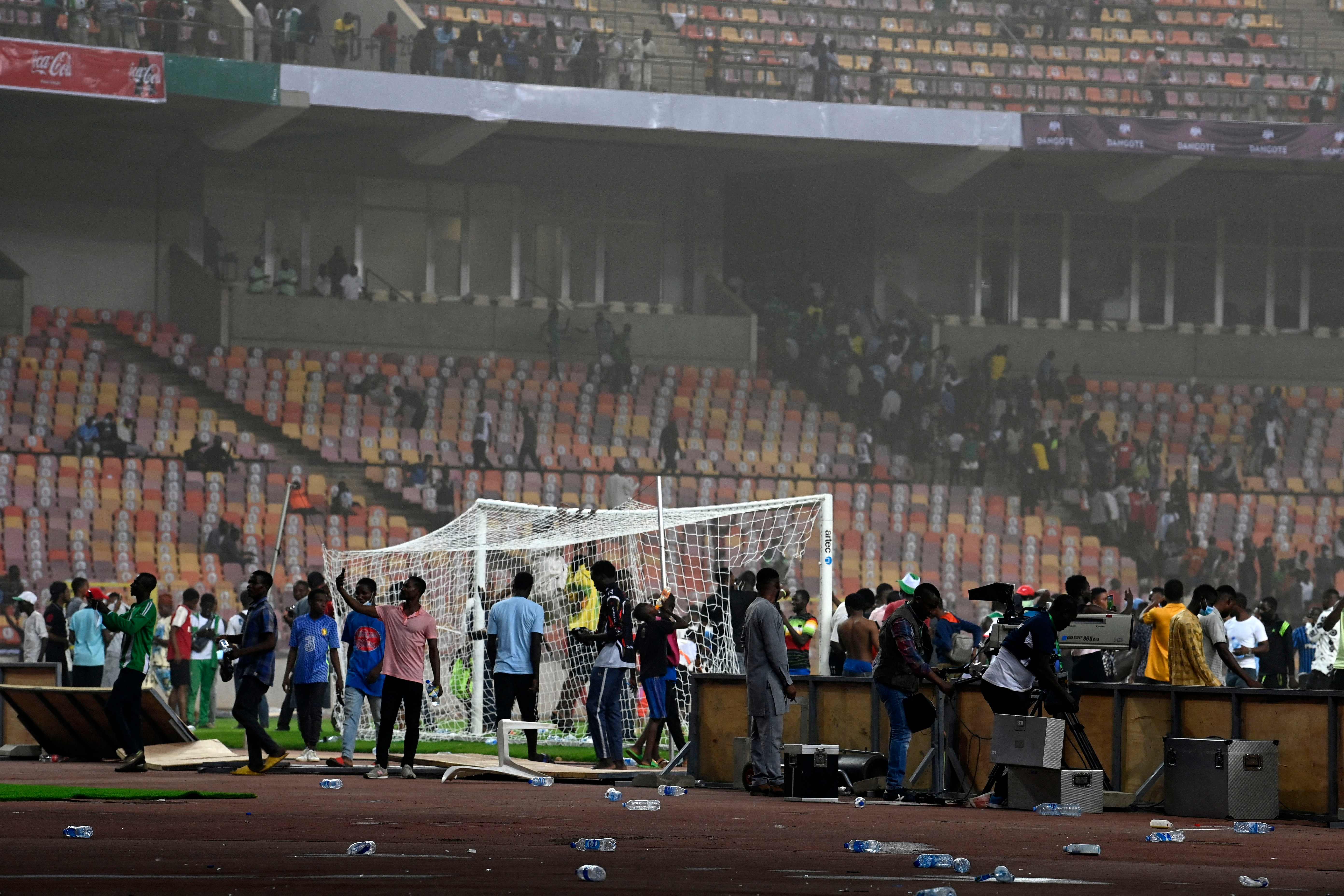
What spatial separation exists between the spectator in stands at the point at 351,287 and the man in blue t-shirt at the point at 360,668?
19.5 meters

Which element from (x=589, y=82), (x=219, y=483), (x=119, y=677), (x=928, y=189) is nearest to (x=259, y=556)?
(x=219, y=483)

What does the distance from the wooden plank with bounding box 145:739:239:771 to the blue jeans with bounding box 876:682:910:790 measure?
4.99 metres

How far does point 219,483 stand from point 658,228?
12.6 metres

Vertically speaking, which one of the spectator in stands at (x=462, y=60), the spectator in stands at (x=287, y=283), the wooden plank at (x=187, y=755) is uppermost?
the spectator in stands at (x=462, y=60)

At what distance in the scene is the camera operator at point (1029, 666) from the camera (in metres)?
11.7

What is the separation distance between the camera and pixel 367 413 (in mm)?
31203

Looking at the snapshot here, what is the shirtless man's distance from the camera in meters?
14.6

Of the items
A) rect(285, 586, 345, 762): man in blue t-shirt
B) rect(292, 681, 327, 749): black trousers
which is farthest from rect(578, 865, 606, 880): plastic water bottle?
rect(292, 681, 327, 749): black trousers

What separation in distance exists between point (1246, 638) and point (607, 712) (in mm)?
6305

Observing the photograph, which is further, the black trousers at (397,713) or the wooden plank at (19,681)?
the wooden plank at (19,681)

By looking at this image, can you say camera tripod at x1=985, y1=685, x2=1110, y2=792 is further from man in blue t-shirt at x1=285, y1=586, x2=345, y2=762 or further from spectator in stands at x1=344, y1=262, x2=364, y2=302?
spectator in stands at x1=344, y1=262, x2=364, y2=302

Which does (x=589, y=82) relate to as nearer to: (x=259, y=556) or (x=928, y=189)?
(x=928, y=189)

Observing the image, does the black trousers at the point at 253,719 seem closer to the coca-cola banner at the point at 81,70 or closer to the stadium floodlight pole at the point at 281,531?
the stadium floodlight pole at the point at 281,531

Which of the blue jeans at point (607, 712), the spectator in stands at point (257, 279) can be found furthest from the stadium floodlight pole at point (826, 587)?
the spectator in stands at point (257, 279)
